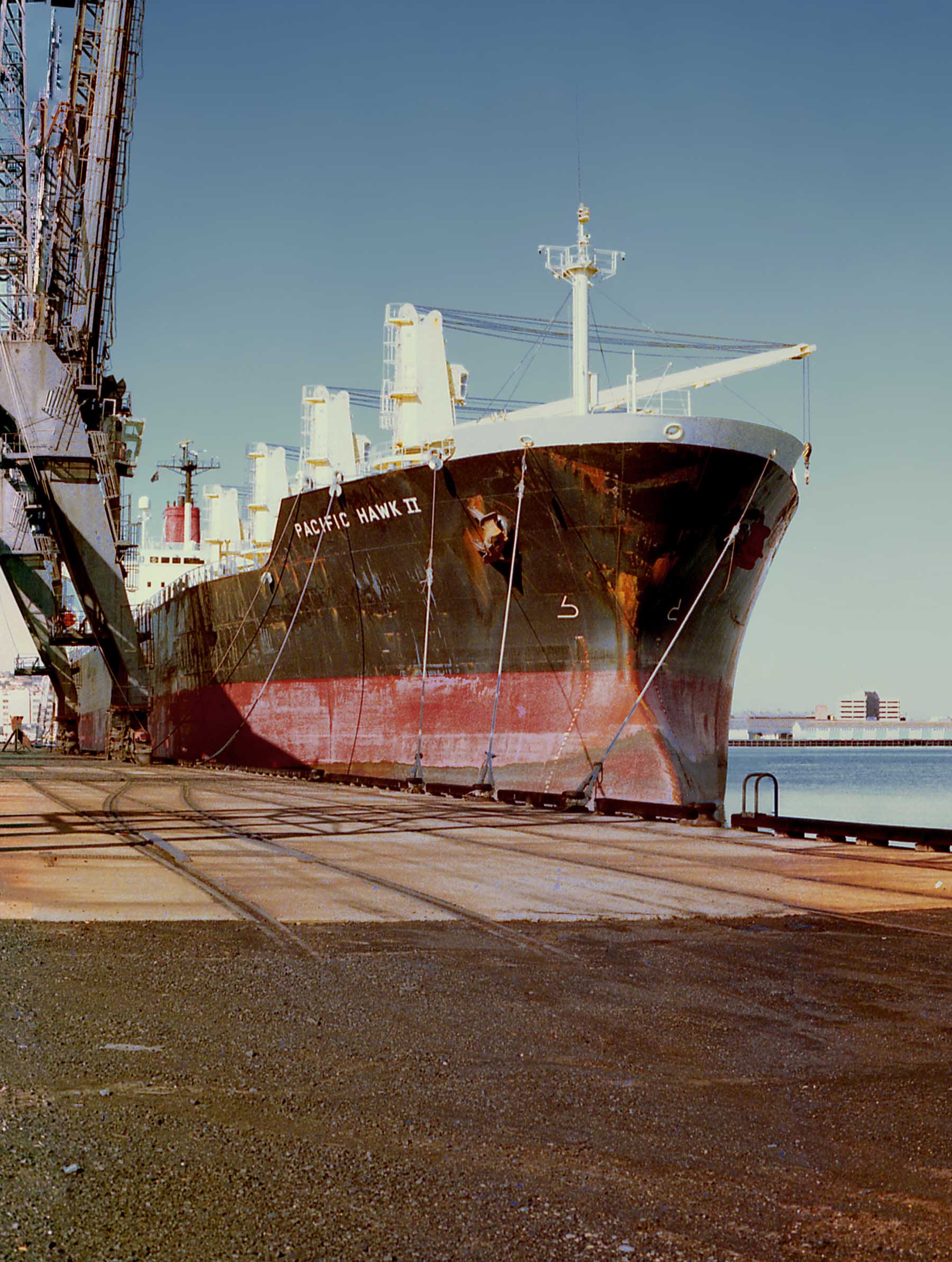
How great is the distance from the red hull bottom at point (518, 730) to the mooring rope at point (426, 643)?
0.11 m

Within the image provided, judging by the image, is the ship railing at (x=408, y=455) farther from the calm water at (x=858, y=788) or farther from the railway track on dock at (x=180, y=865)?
the calm water at (x=858, y=788)

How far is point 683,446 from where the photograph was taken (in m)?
18.0

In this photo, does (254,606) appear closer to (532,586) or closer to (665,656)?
(532,586)

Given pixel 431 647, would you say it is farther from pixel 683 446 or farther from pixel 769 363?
pixel 769 363

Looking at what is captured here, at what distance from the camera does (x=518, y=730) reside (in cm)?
1900

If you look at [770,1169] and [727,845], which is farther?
[727,845]

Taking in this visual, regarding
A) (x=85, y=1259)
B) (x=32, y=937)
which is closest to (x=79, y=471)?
(x=32, y=937)

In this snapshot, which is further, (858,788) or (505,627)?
(858,788)

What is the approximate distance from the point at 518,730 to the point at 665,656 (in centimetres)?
265

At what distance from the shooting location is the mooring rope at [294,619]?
2245cm

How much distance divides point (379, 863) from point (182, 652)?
23.1 metres

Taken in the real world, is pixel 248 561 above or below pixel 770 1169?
above

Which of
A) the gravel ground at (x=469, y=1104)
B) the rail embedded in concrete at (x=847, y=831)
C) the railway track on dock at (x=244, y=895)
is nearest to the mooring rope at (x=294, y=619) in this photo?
the railway track on dock at (x=244, y=895)

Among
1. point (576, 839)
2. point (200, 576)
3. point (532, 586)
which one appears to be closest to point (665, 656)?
point (532, 586)
